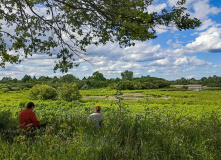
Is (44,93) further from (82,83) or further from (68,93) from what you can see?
(82,83)

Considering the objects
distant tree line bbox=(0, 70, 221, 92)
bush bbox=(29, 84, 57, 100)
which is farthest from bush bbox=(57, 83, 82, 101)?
distant tree line bbox=(0, 70, 221, 92)

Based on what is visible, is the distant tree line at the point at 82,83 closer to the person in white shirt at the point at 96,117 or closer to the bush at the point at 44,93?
the bush at the point at 44,93

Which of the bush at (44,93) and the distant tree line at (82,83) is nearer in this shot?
the bush at (44,93)

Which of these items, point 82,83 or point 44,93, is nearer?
point 44,93

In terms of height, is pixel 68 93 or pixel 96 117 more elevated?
pixel 68 93

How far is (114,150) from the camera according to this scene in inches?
156

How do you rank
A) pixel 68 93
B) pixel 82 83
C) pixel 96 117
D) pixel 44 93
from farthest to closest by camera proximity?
pixel 82 83, pixel 44 93, pixel 68 93, pixel 96 117

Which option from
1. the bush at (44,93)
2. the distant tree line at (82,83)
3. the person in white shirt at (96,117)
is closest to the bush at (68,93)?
the bush at (44,93)

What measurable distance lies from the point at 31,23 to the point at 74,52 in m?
3.08

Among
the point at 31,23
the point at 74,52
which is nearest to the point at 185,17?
the point at 74,52

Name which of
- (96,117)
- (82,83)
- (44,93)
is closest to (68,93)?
(44,93)

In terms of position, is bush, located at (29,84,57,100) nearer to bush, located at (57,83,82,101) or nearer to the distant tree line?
bush, located at (57,83,82,101)

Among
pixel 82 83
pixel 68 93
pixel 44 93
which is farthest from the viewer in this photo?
pixel 82 83

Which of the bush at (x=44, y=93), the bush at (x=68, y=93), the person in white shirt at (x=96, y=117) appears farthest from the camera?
the bush at (x=44, y=93)
